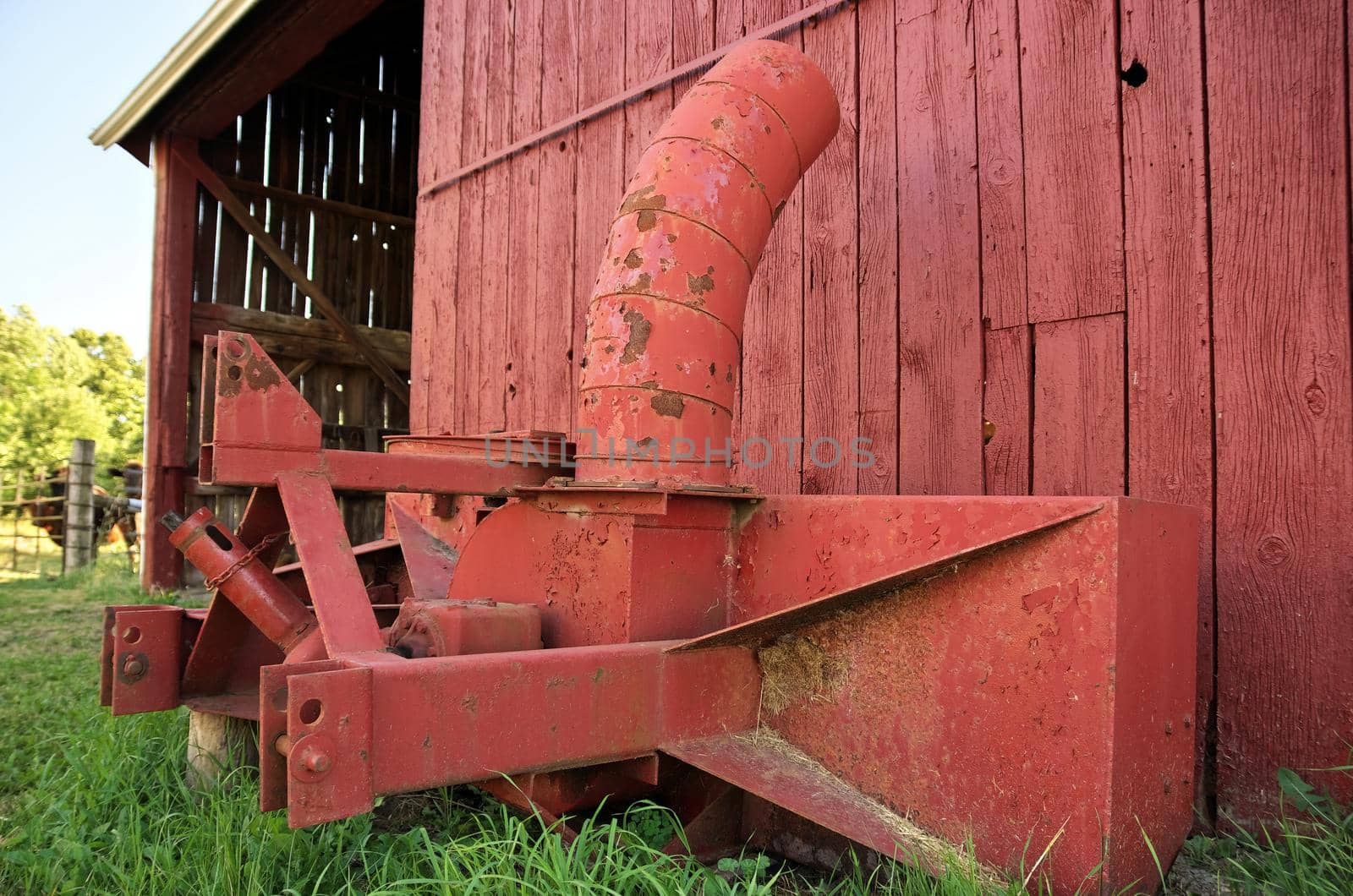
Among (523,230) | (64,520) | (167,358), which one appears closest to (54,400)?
(64,520)

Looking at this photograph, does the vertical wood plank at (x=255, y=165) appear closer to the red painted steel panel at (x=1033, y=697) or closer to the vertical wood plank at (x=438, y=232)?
the vertical wood plank at (x=438, y=232)

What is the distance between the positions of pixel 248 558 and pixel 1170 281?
253cm

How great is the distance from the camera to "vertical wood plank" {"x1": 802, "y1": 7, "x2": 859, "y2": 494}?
118 inches

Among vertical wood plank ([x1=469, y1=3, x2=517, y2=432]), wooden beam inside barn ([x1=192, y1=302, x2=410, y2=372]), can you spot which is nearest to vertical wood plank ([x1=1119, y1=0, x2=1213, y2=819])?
vertical wood plank ([x1=469, y1=3, x2=517, y2=432])

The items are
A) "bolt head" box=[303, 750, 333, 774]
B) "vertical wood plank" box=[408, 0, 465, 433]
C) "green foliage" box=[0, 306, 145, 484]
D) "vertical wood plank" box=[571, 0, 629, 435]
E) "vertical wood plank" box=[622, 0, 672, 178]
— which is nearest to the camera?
"bolt head" box=[303, 750, 333, 774]

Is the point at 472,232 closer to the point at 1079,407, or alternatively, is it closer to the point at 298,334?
the point at 1079,407

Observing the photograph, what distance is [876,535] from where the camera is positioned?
186 cm

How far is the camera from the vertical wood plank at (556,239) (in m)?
4.27

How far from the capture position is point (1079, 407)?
2434mm

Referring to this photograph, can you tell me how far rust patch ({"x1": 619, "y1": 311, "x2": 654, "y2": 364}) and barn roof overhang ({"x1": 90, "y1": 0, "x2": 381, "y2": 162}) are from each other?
194 inches

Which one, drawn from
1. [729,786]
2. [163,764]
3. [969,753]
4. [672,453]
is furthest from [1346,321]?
[163,764]

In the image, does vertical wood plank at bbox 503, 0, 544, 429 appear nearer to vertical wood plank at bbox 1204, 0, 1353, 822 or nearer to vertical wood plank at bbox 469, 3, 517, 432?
vertical wood plank at bbox 469, 3, 517, 432

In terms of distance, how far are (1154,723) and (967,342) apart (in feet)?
4.31

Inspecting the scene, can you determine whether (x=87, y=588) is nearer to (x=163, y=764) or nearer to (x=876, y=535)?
(x=163, y=764)
